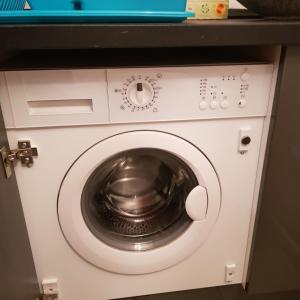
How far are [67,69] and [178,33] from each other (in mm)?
258

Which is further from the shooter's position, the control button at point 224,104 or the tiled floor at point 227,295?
the tiled floor at point 227,295

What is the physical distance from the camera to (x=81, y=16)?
607mm

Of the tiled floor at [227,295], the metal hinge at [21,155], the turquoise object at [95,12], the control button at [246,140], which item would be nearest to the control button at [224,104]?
the control button at [246,140]

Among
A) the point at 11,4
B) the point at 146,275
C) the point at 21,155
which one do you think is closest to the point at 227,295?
the point at 146,275

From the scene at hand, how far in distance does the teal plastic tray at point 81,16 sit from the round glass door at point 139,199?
0.34 meters

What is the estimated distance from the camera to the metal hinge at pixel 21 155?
71 cm

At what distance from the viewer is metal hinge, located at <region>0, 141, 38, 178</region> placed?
2.33ft

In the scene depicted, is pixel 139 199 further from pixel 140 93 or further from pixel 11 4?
pixel 11 4

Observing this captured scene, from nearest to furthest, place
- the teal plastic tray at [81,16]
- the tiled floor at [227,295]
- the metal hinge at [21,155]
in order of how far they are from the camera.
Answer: the teal plastic tray at [81,16]
the metal hinge at [21,155]
the tiled floor at [227,295]

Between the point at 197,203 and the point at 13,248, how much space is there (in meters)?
0.49

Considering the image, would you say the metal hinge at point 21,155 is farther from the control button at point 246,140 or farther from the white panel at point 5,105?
the control button at point 246,140

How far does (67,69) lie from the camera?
2.22ft

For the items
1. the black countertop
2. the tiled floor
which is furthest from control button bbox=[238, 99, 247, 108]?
the tiled floor

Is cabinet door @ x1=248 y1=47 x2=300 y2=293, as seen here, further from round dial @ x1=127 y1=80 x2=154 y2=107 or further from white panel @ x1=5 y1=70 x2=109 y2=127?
white panel @ x1=5 y1=70 x2=109 y2=127
